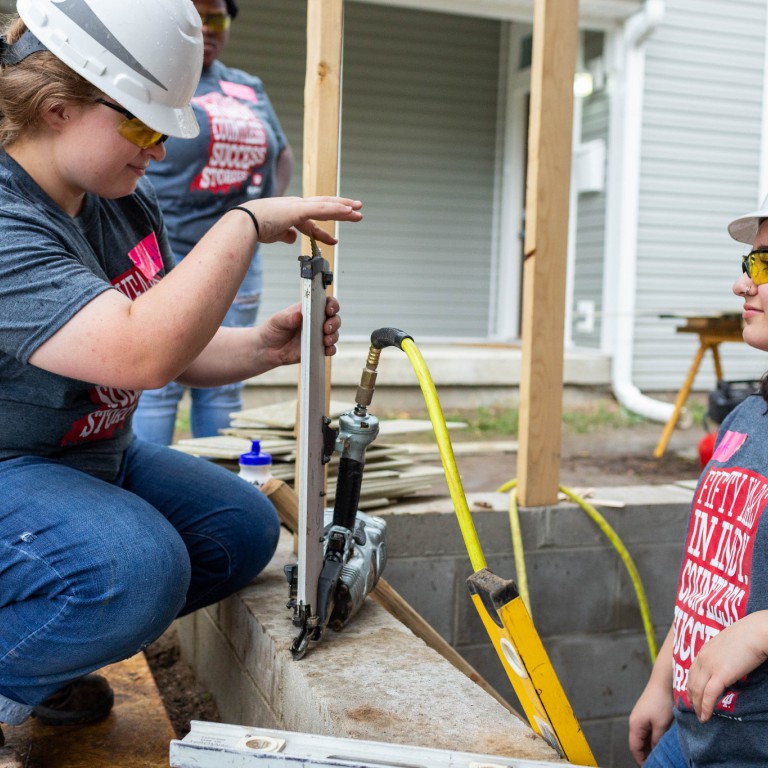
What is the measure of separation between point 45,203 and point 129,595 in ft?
2.62

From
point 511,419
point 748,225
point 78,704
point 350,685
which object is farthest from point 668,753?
point 511,419

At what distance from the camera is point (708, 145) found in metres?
8.75

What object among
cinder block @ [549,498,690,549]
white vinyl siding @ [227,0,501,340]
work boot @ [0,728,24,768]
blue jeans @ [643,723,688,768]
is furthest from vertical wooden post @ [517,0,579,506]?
white vinyl siding @ [227,0,501,340]

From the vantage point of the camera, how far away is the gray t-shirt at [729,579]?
160 cm

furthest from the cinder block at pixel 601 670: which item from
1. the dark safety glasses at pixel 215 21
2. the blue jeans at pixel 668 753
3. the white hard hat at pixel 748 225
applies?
the dark safety glasses at pixel 215 21

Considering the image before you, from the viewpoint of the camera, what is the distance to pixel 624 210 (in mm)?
8289

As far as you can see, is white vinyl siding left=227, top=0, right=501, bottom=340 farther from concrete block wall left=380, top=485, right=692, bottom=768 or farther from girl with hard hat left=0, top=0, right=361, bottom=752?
girl with hard hat left=0, top=0, right=361, bottom=752

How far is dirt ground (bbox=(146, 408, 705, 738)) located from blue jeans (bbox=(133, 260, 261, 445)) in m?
0.88

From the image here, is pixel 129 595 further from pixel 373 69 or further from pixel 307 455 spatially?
pixel 373 69

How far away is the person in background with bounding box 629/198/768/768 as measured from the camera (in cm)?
149

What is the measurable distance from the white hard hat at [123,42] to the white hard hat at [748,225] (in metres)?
1.17

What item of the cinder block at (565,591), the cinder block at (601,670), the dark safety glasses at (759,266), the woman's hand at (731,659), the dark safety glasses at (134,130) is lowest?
the cinder block at (601,670)

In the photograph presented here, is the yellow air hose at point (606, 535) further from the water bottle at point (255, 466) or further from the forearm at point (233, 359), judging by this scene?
the forearm at point (233, 359)

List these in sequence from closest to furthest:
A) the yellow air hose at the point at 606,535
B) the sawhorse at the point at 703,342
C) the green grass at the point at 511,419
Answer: the yellow air hose at the point at 606,535, the sawhorse at the point at 703,342, the green grass at the point at 511,419
